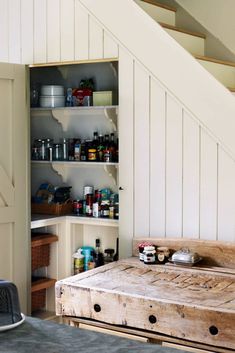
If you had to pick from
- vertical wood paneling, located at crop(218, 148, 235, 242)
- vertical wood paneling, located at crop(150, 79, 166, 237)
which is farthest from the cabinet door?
vertical wood paneling, located at crop(218, 148, 235, 242)

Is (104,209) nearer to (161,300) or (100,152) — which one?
(100,152)

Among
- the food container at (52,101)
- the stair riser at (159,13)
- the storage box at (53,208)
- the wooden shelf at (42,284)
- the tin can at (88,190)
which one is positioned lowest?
the wooden shelf at (42,284)

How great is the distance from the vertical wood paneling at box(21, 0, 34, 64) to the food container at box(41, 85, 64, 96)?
0.34m

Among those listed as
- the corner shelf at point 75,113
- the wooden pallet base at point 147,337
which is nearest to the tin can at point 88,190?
the corner shelf at point 75,113

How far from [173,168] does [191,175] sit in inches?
4.8

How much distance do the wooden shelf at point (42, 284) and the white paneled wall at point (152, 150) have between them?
84 centimetres

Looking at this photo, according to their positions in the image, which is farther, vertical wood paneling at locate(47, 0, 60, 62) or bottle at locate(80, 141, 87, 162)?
bottle at locate(80, 141, 87, 162)

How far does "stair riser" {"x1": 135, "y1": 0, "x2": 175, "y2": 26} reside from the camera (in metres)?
4.26

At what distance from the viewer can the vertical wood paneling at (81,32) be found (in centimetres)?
392

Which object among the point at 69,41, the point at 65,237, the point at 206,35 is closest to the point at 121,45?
the point at 69,41

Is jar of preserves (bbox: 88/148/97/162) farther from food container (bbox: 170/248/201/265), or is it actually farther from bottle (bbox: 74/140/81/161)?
food container (bbox: 170/248/201/265)

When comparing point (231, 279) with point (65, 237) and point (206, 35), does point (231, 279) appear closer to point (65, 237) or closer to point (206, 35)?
point (65, 237)

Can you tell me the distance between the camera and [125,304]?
121 inches

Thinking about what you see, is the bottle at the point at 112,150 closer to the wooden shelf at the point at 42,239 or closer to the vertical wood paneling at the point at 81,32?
the vertical wood paneling at the point at 81,32
